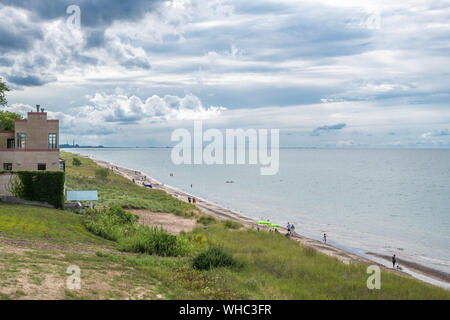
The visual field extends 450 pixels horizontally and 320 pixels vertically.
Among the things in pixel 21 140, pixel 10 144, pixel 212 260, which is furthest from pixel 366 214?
pixel 10 144

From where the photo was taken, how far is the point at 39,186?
34.3 metres

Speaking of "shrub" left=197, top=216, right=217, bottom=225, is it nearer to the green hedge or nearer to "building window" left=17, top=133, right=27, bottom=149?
the green hedge

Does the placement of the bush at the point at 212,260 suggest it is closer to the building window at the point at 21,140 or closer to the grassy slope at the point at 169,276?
the grassy slope at the point at 169,276

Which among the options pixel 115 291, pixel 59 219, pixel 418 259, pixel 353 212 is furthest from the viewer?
pixel 353 212

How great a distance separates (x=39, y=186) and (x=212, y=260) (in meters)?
23.0

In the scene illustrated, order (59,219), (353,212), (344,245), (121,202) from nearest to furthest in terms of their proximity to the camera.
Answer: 1. (59,219)
2. (344,245)
3. (121,202)
4. (353,212)

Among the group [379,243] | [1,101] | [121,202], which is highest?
[1,101]

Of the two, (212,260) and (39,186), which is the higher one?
(39,186)

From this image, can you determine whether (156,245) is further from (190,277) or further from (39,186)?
(39,186)
